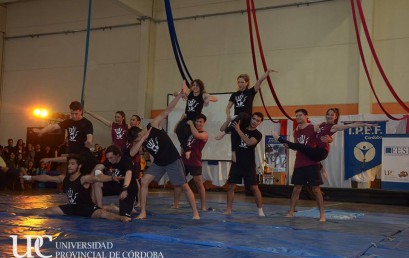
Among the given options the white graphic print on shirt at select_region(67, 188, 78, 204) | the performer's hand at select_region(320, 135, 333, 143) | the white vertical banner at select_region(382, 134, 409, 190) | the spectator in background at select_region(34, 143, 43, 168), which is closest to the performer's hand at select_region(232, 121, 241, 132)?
the performer's hand at select_region(320, 135, 333, 143)

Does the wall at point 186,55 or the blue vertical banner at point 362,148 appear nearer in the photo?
the blue vertical banner at point 362,148

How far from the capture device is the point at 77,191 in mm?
5449

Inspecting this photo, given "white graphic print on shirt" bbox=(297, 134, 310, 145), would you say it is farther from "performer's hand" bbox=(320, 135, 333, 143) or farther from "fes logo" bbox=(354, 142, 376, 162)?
"fes logo" bbox=(354, 142, 376, 162)

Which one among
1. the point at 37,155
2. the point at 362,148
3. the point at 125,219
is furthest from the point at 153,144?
the point at 37,155

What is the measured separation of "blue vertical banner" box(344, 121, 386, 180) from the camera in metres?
11.1

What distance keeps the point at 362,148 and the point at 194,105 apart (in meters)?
5.91

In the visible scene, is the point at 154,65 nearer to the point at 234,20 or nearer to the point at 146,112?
the point at 146,112

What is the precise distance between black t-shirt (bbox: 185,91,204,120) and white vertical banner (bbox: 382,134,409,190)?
18.2 ft

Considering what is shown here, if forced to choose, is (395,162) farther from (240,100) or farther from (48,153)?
(48,153)

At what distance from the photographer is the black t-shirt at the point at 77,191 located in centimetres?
542

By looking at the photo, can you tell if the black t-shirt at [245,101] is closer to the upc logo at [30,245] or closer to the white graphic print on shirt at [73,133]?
the white graphic print on shirt at [73,133]

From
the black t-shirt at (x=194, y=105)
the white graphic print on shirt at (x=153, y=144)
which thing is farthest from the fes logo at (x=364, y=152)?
the white graphic print on shirt at (x=153, y=144)

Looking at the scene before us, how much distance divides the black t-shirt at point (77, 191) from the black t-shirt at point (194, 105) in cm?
211

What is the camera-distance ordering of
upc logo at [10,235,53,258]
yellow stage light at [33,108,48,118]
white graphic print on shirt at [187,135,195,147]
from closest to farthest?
upc logo at [10,235,53,258], white graphic print on shirt at [187,135,195,147], yellow stage light at [33,108,48,118]
